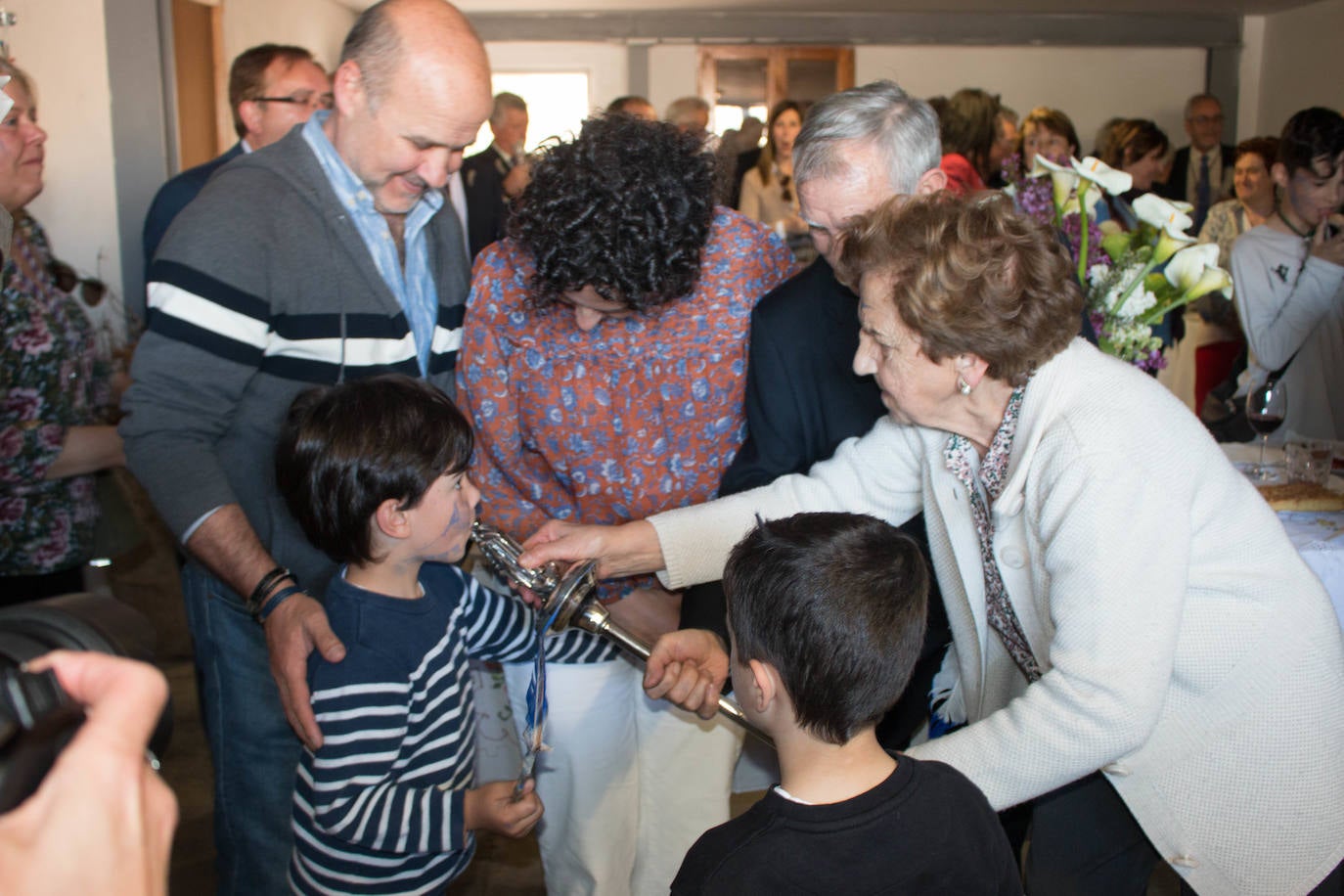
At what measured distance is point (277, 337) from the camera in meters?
1.83

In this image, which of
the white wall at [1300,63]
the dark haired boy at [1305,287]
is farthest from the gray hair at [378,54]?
the white wall at [1300,63]

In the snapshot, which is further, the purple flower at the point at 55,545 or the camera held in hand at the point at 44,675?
the purple flower at the point at 55,545

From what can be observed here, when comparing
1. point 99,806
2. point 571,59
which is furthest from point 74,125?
point 571,59

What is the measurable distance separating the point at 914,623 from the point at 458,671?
83 centimetres

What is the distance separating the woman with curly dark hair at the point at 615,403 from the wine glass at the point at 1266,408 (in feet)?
4.05

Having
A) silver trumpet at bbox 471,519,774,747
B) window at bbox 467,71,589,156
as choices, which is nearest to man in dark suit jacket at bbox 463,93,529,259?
silver trumpet at bbox 471,519,774,747

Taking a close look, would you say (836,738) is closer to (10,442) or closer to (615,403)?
(615,403)

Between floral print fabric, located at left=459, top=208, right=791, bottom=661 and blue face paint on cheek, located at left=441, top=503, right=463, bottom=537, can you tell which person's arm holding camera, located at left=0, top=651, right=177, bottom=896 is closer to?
blue face paint on cheek, located at left=441, top=503, right=463, bottom=537

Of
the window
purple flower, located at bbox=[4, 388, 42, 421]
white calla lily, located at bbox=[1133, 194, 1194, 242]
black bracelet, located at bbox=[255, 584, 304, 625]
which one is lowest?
black bracelet, located at bbox=[255, 584, 304, 625]

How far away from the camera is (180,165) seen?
5727 millimetres

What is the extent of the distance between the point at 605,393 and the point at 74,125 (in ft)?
12.4

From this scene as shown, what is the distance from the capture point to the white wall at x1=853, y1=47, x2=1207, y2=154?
1130 cm

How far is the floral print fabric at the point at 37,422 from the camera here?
2.48m

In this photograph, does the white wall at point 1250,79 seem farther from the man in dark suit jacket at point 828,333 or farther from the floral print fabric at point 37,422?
the floral print fabric at point 37,422
